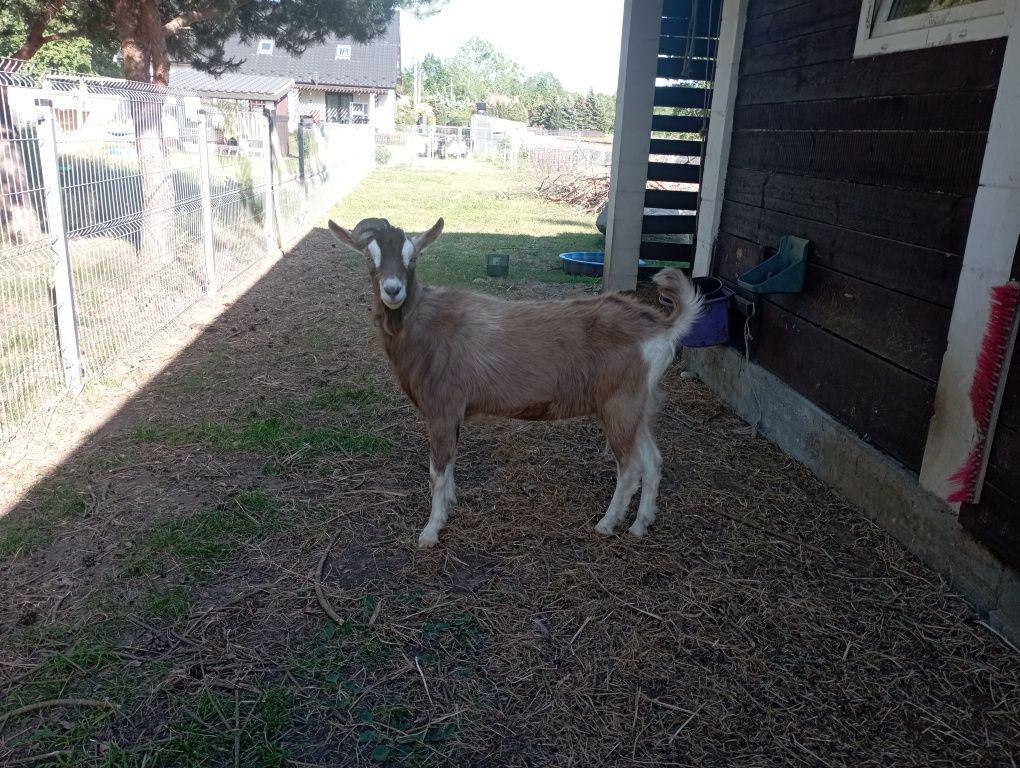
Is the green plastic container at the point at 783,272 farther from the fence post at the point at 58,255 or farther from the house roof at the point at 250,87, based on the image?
the house roof at the point at 250,87

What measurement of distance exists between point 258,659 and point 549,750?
1.12 meters

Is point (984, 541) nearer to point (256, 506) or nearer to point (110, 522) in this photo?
point (256, 506)

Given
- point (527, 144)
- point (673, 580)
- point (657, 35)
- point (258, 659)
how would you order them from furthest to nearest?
point (527, 144), point (657, 35), point (673, 580), point (258, 659)

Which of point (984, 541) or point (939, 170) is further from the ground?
point (939, 170)

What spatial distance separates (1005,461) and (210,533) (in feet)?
11.5

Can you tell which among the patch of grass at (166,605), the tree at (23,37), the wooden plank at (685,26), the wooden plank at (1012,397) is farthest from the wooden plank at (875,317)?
the tree at (23,37)

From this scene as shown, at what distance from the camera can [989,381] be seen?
3.05 m

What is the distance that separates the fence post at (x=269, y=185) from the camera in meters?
10.5

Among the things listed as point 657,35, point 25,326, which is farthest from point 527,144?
point 25,326

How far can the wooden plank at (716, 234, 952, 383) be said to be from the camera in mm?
3529

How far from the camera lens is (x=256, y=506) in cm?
384

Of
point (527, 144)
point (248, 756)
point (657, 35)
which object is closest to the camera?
point (248, 756)

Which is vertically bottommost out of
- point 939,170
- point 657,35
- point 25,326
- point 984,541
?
point 984,541

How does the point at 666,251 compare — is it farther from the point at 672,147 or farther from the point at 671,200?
the point at 672,147
